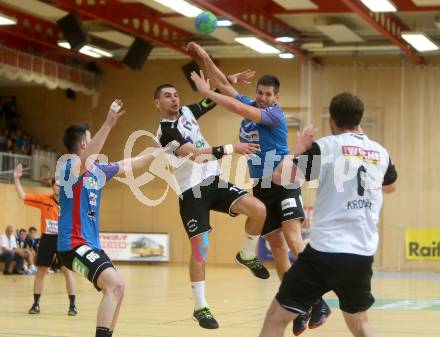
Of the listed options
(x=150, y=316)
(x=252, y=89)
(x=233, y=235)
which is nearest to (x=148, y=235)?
(x=233, y=235)

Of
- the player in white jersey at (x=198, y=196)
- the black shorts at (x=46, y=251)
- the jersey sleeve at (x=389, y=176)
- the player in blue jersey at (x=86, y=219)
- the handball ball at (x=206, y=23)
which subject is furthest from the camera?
the black shorts at (x=46, y=251)

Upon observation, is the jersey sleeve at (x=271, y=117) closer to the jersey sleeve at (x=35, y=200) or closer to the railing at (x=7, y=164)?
the jersey sleeve at (x=35, y=200)

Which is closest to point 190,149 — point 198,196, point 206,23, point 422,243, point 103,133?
point 198,196

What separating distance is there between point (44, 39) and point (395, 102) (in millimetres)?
11794

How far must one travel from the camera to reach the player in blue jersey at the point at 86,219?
833cm

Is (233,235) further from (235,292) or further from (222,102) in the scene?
(222,102)

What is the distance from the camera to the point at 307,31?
27234mm

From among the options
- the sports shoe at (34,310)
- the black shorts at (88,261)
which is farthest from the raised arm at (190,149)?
the sports shoe at (34,310)

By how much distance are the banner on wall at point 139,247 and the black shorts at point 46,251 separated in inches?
622

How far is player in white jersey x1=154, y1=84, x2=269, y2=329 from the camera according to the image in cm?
974

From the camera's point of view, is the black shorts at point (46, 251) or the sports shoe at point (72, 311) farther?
the black shorts at point (46, 251)

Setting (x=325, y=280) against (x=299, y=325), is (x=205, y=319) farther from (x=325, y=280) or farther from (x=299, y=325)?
(x=325, y=280)

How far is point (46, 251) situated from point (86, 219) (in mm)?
5686

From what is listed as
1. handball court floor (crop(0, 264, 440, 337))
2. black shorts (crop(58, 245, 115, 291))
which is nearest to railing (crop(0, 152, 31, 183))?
handball court floor (crop(0, 264, 440, 337))
